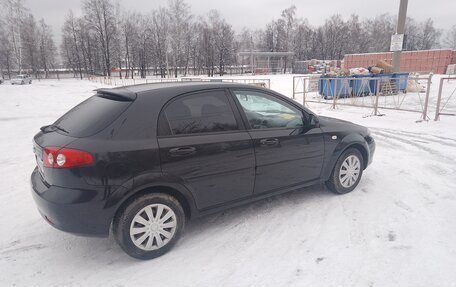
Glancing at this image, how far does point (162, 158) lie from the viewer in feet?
9.34

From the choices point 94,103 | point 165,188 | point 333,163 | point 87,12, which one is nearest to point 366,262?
point 333,163

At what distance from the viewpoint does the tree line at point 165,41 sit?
58125 mm

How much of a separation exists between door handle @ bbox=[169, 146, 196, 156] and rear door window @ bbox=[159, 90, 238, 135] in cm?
16

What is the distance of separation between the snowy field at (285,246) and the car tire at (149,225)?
134 millimetres

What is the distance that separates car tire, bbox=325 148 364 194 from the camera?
4.27 m

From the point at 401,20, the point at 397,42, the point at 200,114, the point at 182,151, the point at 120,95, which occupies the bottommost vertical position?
the point at 182,151

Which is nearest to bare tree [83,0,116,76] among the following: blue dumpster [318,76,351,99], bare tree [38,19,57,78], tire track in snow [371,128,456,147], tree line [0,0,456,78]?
tree line [0,0,456,78]

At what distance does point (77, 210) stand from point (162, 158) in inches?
32.8

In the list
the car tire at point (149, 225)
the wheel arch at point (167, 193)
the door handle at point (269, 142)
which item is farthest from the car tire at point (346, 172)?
the car tire at point (149, 225)

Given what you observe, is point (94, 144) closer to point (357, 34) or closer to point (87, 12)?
point (87, 12)

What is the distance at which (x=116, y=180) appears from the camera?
2.67 meters

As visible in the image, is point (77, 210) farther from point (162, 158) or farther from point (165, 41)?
point (165, 41)

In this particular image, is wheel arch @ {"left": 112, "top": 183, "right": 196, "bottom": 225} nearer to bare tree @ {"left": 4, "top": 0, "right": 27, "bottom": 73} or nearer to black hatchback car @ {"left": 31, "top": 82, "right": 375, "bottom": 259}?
black hatchback car @ {"left": 31, "top": 82, "right": 375, "bottom": 259}

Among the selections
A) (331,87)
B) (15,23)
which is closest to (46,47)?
(15,23)
